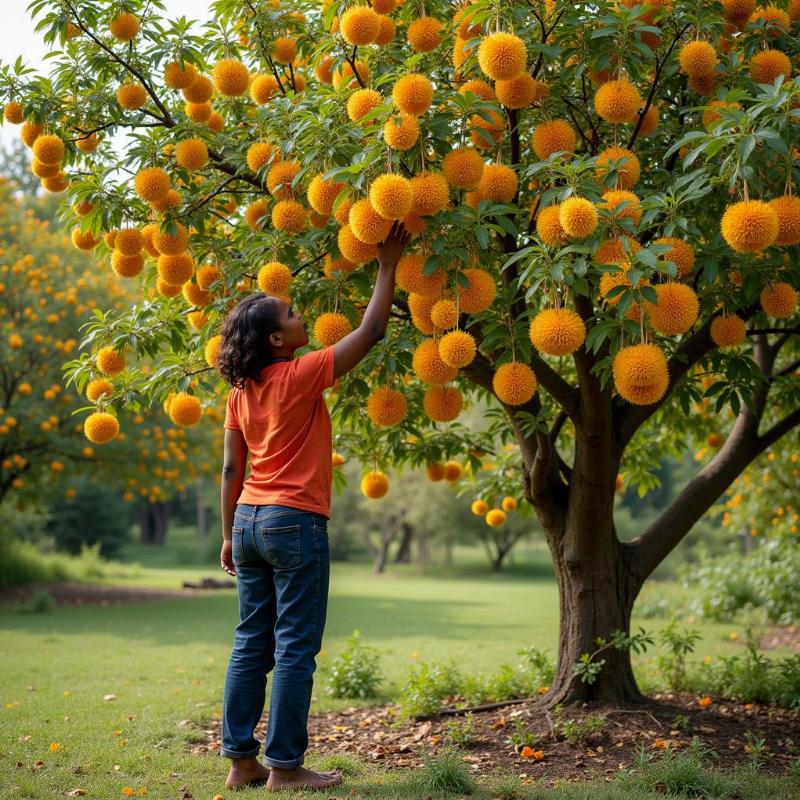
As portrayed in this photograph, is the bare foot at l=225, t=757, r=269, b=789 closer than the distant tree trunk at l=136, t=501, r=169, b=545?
Yes

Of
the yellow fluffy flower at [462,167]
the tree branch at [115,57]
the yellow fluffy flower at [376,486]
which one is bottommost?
the yellow fluffy flower at [376,486]

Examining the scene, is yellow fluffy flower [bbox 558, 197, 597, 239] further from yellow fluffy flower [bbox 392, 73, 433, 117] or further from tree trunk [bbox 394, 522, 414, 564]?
tree trunk [bbox 394, 522, 414, 564]

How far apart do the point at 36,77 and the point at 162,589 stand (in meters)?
14.7

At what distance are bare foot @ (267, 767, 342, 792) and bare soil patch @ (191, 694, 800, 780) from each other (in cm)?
66

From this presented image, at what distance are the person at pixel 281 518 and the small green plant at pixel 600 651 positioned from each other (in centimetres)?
168

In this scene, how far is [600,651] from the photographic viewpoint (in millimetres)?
4820

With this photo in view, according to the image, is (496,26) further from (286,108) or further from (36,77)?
(36,77)

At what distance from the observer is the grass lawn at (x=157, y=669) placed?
382cm

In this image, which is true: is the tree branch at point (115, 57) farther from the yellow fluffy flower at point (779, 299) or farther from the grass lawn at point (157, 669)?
the grass lawn at point (157, 669)

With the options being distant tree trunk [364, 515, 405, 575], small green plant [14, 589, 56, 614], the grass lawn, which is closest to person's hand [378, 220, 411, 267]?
the grass lawn

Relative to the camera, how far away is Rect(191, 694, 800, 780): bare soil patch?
13.4 ft

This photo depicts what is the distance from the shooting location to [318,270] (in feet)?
13.6

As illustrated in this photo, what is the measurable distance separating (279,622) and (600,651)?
223 centimetres

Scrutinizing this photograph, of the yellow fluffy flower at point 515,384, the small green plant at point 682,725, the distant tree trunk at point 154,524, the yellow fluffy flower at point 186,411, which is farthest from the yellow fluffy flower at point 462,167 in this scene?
the distant tree trunk at point 154,524
